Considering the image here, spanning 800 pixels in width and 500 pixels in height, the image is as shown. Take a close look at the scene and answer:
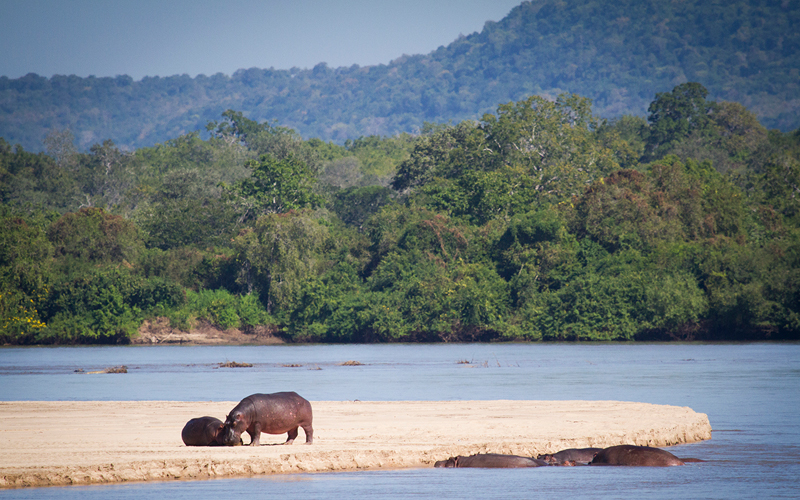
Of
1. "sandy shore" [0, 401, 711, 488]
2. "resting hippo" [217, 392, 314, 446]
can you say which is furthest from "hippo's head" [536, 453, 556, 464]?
"resting hippo" [217, 392, 314, 446]

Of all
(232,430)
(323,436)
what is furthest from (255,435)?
(323,436)

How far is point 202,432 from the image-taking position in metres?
16.8

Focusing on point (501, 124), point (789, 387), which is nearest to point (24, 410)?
point (789, 387)

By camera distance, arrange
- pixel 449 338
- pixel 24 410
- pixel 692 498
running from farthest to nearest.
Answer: pixel 449 338 < pixel 24 410 < pixel 692 498

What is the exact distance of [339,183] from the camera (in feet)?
356

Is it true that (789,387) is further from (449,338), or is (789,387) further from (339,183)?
(339,183)

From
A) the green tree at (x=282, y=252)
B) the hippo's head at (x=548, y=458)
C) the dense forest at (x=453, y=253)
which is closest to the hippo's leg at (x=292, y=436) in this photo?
the hippo's head at (x=548, y=458)

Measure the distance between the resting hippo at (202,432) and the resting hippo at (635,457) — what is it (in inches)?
258

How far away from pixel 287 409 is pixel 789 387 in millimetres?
20214

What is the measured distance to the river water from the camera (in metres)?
14.8

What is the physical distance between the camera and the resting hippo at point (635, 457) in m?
16.9

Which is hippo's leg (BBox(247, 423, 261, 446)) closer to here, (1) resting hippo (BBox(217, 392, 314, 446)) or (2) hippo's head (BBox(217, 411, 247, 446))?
(1) resting hippo (BBox(217, 392, 314, 446))

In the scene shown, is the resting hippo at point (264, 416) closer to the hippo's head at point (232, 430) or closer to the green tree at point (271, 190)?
the hippo's head at point (232, 430)

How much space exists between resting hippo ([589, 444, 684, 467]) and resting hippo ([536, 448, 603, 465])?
124mm
